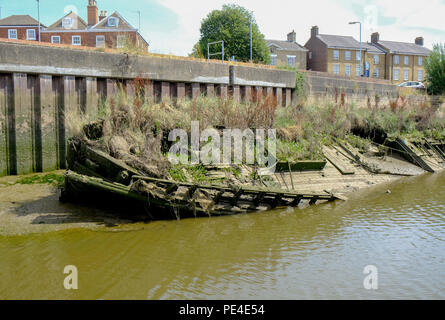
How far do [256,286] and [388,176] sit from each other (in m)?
7.81

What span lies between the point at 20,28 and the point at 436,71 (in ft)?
138

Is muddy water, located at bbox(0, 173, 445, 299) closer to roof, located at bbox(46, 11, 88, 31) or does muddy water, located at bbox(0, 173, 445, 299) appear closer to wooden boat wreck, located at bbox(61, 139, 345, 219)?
wooden boat wreck, located at bbox(61, 139, 345, 219)

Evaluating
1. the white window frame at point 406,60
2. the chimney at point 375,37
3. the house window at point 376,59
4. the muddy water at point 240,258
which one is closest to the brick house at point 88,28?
the house window at point 376,59

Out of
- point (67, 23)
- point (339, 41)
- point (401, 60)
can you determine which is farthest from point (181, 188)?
point (401, 60)

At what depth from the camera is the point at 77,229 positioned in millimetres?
6082

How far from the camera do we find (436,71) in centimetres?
2672

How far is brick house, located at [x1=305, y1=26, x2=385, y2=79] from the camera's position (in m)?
47.7

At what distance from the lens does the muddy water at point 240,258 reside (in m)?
4.23

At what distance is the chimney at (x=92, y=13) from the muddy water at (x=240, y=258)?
41019 mm

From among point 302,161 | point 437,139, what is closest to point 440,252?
point 302,161

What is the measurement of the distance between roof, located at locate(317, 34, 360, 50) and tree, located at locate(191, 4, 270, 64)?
18648 mm

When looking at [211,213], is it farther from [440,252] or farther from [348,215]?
[440,252]

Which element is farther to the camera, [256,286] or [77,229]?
[77,229]

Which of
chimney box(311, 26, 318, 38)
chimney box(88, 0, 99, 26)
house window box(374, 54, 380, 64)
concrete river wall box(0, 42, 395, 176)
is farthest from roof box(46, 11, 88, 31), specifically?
concrete river wall box(0, 42, 395, 176)
